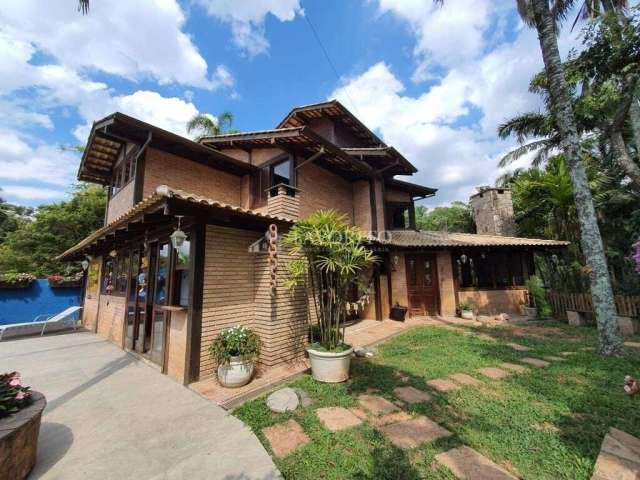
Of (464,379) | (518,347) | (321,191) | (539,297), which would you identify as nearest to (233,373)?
(464,379)

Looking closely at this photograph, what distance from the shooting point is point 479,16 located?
22.7 ft

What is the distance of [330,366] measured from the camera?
4.66 meters

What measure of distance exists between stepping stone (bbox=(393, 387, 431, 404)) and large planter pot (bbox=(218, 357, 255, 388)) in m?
2.57

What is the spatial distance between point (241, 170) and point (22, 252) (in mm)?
18228

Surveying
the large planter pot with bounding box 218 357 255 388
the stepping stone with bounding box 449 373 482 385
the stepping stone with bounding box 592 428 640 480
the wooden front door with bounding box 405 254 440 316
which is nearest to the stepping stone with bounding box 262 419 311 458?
the large planter pot with bounding box 218 357 255 388

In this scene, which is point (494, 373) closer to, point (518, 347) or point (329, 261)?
point (518, 347)

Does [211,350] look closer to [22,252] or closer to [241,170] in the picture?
[241,170]

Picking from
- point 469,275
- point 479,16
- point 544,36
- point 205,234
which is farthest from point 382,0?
point 469,275

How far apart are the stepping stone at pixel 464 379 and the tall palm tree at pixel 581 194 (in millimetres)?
3568

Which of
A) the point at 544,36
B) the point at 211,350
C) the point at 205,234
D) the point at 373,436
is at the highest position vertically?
the point at 544,36

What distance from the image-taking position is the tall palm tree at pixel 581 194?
18.9ft

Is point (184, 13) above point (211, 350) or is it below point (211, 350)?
above

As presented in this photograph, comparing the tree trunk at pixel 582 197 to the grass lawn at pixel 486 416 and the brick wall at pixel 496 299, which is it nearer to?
the grass lawn at pixel 486 416

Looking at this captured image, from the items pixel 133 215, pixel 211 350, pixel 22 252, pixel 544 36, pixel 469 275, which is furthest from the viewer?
pixel 22 252
